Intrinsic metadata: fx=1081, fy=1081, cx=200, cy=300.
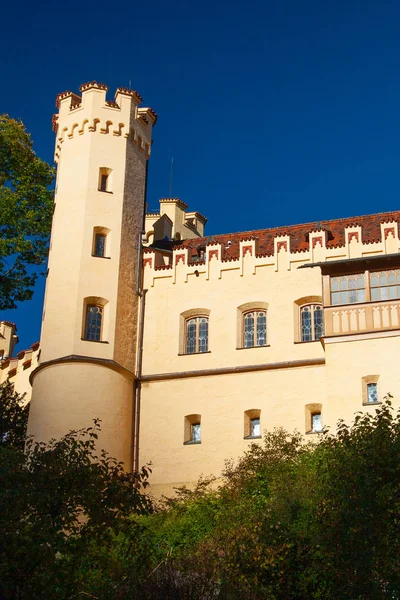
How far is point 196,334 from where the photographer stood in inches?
1516

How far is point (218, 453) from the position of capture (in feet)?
117

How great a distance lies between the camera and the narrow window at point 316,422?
1384 inches

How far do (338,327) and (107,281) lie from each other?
911 centimetres

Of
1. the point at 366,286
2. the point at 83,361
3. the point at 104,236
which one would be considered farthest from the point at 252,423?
the point at 104,236

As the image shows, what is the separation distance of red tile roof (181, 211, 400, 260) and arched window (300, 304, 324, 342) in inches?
86.7

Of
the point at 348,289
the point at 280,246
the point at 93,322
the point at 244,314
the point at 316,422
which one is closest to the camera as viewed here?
the point at 348,289

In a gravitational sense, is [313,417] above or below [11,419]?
below

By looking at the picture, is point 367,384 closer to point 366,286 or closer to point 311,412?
point 366,286

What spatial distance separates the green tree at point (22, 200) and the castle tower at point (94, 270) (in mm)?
611

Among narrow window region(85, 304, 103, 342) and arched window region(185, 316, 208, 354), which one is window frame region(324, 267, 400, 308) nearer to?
arched window region(185, 316, 208, 354)

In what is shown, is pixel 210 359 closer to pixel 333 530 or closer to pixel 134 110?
Result: pixel 134 110

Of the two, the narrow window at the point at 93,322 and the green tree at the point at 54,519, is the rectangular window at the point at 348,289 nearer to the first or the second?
the narrow window at the point at 93,322

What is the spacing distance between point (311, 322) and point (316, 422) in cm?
368

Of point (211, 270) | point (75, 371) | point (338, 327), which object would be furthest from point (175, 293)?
point (338, 327)
